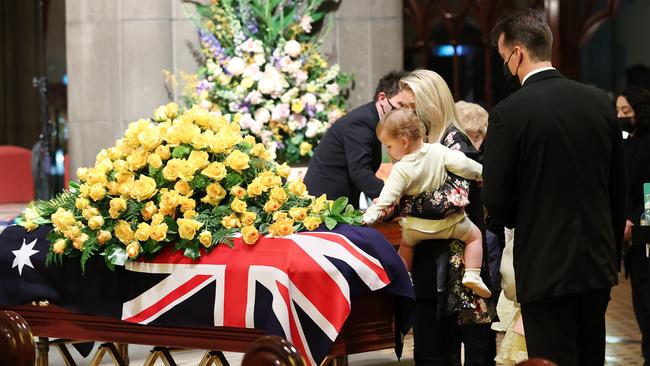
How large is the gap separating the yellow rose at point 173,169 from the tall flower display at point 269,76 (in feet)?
9.80

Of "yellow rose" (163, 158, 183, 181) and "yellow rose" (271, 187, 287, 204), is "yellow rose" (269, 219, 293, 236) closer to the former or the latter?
"yellow rose" (271, 187, 287, 204)

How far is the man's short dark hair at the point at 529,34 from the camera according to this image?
389 cm

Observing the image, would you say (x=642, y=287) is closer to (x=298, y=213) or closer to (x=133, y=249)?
(x=298, y=213)

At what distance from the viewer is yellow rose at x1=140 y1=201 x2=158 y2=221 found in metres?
4.36

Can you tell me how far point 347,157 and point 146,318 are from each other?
193cm

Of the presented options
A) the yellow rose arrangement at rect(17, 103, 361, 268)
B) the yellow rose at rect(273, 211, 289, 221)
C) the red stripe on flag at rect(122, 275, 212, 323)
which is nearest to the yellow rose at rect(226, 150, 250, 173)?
the yellow rose arrangement at rect(17, 103, 361, 268)

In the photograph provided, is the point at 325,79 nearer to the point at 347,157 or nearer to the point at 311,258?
the point at 347,157

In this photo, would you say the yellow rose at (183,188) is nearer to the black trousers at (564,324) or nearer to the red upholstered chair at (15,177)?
the black trousers at (564,324)

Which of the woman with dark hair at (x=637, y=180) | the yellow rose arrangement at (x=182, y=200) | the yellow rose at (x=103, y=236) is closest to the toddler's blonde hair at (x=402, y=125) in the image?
the yellow rose arrangement at (x=182, y=200)

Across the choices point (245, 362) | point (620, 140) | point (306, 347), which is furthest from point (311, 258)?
point (245, 362)

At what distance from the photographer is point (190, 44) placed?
27.6 ft

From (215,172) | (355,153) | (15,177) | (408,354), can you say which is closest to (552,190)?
(215,172)

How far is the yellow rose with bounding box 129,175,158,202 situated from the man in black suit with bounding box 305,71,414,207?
1.64m

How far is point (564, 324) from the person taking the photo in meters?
3.85
